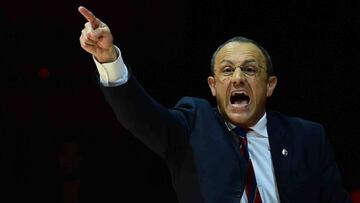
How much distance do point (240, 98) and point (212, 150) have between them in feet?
0.61

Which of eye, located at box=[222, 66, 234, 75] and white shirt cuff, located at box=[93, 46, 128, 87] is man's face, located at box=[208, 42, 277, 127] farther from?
white shirt cuff, located at box=[93, 46, 128, 87]

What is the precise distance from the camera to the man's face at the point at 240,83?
1.59 meters

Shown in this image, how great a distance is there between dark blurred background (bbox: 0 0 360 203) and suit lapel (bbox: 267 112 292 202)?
1277 mm

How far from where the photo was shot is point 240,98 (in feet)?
5.27

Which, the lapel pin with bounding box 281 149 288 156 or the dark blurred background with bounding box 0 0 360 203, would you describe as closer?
the lapel pin with bounding box 281 149 288 156

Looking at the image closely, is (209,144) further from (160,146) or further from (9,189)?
(9,189)

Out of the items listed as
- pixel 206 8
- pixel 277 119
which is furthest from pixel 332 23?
pixel 277 119

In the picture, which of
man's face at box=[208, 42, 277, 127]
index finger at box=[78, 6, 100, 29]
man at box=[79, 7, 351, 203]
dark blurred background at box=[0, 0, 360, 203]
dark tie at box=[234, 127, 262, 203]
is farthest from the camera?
dark blurred background at box=[0, 0, 360, 203]

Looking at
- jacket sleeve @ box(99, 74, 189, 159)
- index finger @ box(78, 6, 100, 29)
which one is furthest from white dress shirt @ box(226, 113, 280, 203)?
index finger @ box(78, 6, 100, 29)

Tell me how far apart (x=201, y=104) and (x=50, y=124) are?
1.53 metres

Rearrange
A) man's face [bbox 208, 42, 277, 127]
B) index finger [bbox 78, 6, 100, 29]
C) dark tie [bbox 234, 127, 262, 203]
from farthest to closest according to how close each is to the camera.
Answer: man's face [bbox 208, 42, 277, 127], dark tie [bbox 234, 127, 262, 203], index finger [bbox 78, 6, 100, 29]

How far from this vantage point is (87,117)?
301 cm

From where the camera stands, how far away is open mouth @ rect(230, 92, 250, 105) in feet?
5.24

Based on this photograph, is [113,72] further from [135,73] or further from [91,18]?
[135,73]
